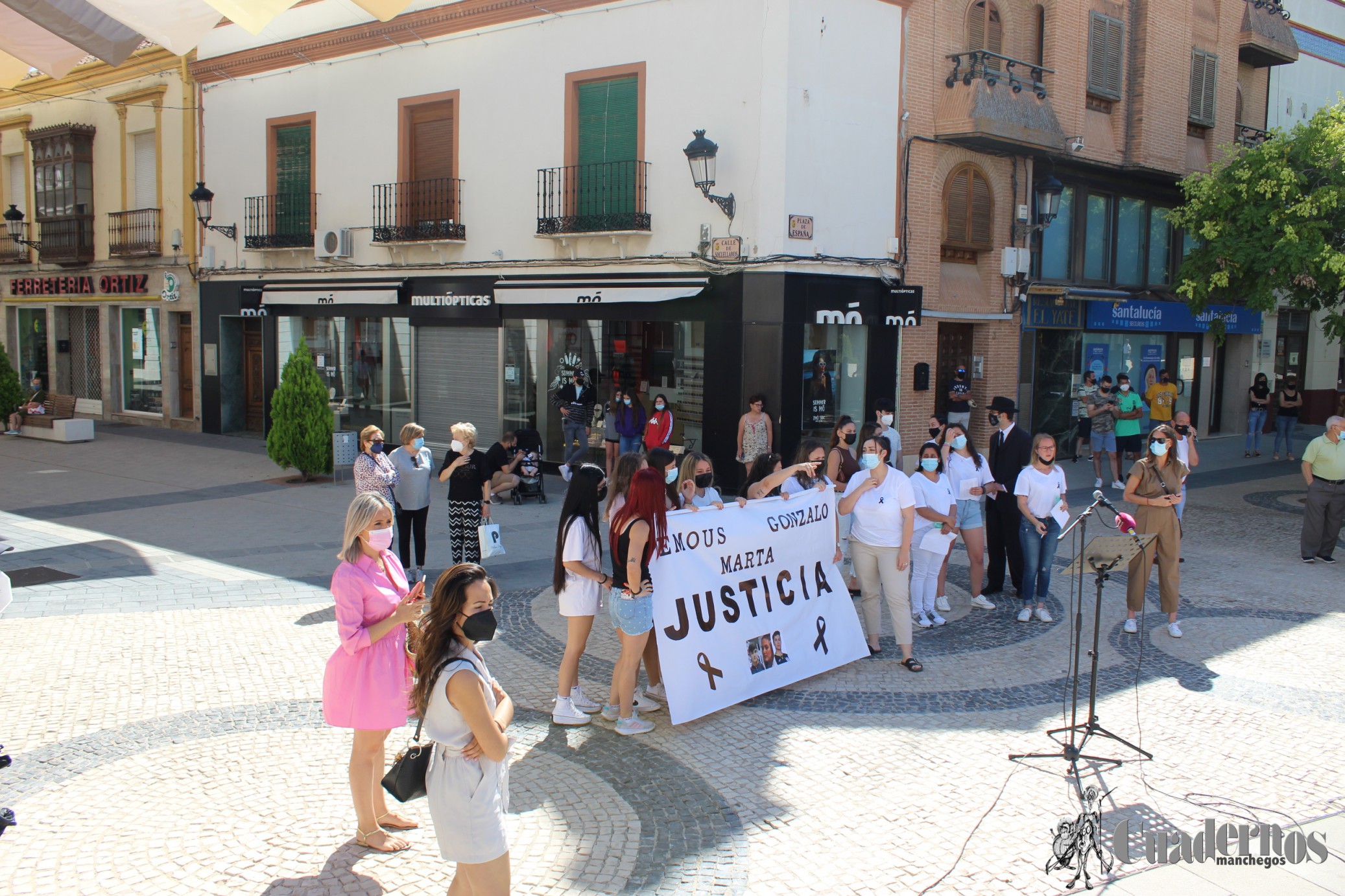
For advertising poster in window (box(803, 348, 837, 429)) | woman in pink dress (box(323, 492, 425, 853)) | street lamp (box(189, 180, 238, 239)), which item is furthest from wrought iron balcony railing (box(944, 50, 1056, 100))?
street lamp (box(189, 180, 238, 239))

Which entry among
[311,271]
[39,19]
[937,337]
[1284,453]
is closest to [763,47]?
[937,337]

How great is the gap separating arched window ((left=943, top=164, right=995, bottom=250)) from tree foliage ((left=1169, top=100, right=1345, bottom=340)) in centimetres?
311

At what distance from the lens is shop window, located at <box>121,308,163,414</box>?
24.2 m

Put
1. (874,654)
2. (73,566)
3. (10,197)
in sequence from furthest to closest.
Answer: (10,197) → (73,566) → (874,654)

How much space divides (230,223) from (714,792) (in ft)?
66.8

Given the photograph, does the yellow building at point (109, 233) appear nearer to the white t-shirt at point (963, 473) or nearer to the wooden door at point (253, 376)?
the wooden door at point (253, 376)

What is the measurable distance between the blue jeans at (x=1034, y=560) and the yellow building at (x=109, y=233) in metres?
20.0

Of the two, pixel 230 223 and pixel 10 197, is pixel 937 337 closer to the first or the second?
pixel 230 223

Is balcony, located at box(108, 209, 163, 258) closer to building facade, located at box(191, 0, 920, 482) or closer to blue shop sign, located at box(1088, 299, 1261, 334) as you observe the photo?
building facade, located at box(191, 0, 920, 482)

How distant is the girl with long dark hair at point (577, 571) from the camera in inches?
245

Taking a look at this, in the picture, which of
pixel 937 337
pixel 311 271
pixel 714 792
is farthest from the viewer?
pixel 311 271

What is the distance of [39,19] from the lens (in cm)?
1079

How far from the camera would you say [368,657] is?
4684 mm

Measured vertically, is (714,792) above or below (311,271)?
below
